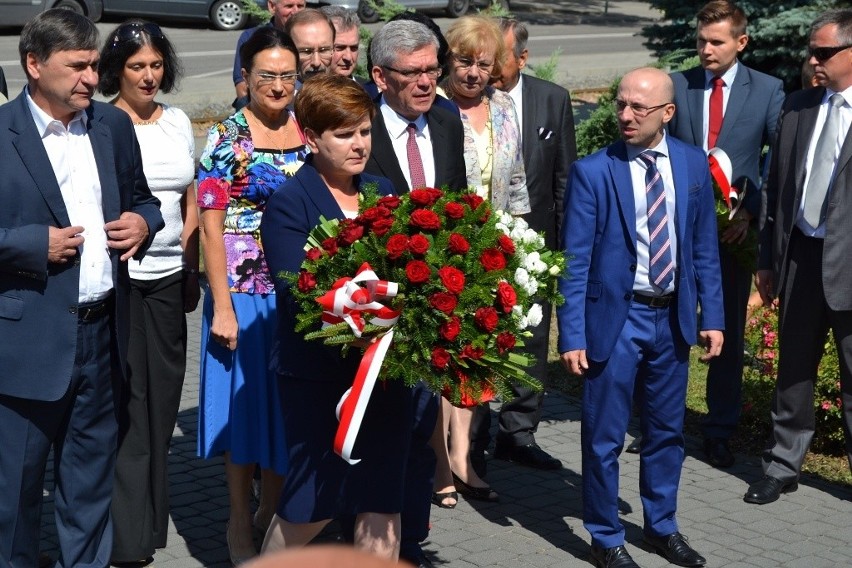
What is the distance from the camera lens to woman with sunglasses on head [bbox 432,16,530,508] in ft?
21.0

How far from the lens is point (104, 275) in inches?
195

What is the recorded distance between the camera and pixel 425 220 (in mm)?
4371

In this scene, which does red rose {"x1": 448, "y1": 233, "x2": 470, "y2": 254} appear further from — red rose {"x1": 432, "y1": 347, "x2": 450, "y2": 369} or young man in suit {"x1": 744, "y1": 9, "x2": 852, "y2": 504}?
young man in suit {"x1": 744, "y1": 9, "x2": 852, "y2": 504}

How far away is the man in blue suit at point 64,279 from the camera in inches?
183

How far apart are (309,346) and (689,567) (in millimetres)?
2314

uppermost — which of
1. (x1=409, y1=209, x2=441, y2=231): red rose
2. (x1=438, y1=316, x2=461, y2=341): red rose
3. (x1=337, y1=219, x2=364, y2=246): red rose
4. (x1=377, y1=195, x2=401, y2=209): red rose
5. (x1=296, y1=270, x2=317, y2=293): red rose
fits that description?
(x1=377, y1=195, x2=401, y2=209): red rose

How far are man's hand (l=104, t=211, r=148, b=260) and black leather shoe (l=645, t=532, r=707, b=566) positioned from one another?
279 cm

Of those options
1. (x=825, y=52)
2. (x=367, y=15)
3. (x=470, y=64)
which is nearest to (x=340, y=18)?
(x=470, y=64)

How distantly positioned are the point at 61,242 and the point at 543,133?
317cm

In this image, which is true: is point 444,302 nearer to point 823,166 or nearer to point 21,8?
point 823,166

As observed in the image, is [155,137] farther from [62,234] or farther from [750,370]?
[750,370]

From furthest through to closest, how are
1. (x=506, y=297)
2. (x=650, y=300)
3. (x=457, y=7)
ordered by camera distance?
(x=457, y=7)
(x=650, y=300)
(x=506, y=297)

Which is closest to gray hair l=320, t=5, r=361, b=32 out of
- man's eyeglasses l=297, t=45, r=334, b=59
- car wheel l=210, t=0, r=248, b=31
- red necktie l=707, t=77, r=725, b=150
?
man's eyeglasses l=297, t=45, r=334, b=59

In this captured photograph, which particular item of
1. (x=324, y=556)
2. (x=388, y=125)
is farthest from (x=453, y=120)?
(x=324, y=556)
